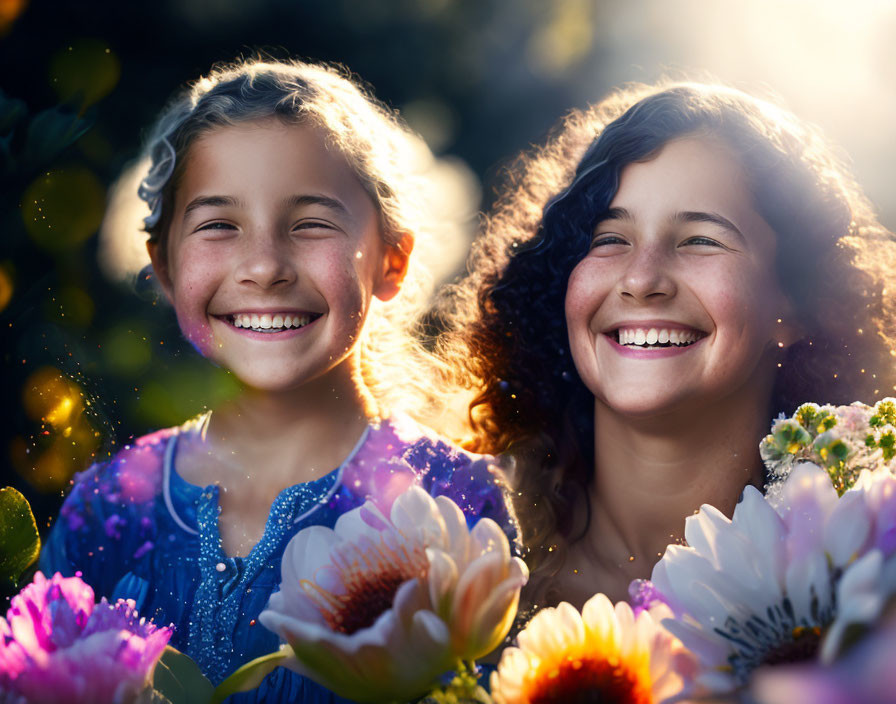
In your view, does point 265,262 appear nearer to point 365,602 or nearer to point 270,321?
point 270,321

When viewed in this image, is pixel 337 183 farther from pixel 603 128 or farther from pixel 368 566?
pixel 368 566

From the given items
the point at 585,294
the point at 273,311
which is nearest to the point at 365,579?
the point at 273,311

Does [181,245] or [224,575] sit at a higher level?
→ [181,245]

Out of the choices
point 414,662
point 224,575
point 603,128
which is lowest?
point 414,662

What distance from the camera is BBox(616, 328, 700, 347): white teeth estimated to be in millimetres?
803

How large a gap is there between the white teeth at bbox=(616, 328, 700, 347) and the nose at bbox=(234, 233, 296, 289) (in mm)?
326

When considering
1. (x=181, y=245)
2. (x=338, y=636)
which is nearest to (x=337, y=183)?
(x=181, y=245)

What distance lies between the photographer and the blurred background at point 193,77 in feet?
2.27

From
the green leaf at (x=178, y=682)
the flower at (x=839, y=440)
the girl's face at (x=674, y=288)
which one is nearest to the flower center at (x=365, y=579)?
the green leaf at (x=178, y=682)

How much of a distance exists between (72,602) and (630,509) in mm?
→ 613

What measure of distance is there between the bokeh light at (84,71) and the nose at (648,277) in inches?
20.5

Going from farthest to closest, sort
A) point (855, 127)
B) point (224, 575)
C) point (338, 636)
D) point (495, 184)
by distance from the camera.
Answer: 1. point (495, 184)
2. point (855, 127)
3. point (224, 575)
4. point (338, 636)

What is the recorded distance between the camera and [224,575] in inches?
29.4

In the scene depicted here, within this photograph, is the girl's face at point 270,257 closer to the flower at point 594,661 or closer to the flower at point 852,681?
the flower at point 594,661
